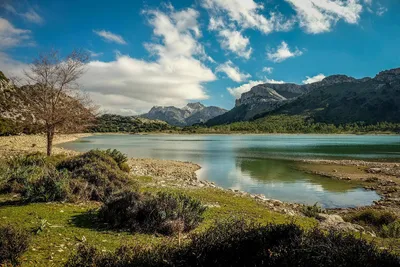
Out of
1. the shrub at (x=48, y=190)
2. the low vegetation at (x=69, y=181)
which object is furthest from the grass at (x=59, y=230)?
the low vegetation at (x=69, y=181)

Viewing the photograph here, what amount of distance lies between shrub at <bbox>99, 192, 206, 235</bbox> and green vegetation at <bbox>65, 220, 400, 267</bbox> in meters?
3.74

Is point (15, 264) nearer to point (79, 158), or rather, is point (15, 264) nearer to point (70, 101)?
point (79, 158)

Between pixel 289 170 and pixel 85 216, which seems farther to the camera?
pixel 289 170

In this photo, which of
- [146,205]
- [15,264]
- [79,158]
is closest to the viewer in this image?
[15,264]

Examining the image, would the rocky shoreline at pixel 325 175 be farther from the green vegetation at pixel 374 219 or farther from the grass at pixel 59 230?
the grass at pixel 59 230

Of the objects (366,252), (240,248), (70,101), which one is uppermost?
(70,101)

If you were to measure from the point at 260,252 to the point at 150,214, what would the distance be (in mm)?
5625

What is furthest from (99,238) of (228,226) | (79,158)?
(79,158)

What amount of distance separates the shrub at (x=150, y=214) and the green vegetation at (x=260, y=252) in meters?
3.74

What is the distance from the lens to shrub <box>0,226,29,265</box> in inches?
241

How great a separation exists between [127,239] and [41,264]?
101 inches

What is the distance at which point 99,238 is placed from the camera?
8406 mm

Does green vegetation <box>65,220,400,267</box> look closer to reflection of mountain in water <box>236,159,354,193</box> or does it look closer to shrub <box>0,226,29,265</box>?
shrub <box>0,226,29,265</box>

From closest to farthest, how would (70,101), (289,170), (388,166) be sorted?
(70,101) → (289,170) → (388,166)
